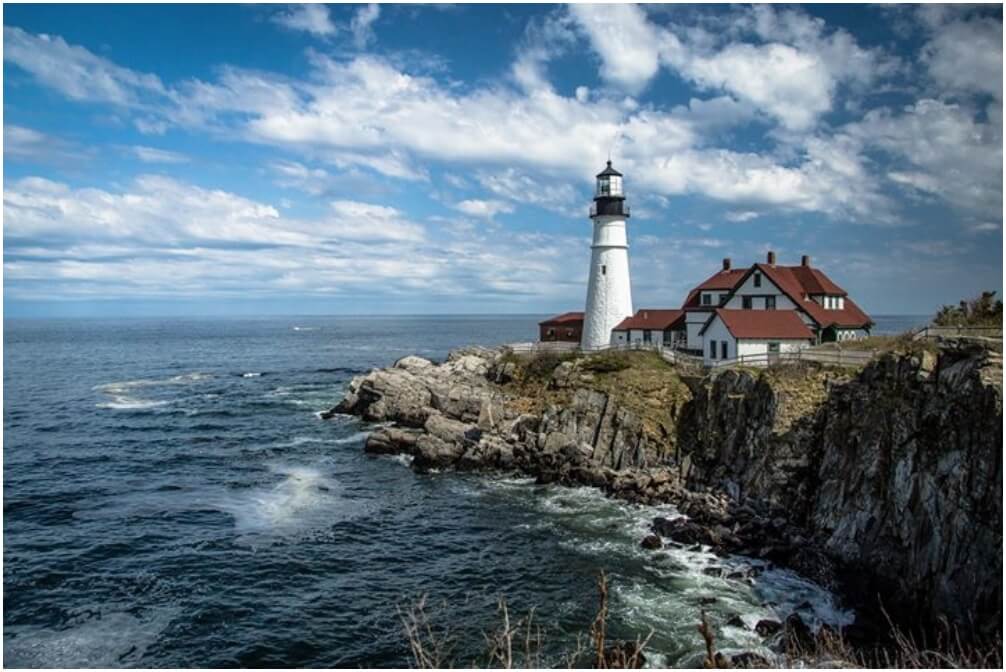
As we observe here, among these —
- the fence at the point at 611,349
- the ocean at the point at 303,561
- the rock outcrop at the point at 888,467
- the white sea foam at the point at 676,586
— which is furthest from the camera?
the fence at the point at 611,349

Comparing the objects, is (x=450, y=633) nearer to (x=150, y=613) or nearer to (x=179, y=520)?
(x=150, y=613)

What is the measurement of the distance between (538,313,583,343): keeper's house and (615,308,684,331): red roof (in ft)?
20.9

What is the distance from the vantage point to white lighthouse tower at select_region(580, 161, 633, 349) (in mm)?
53281

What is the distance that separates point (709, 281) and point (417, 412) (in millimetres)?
23024

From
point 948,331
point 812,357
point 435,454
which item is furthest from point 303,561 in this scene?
point 948,331

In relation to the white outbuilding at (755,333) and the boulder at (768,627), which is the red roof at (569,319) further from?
the boulder at (768,627)

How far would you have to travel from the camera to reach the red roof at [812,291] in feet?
151

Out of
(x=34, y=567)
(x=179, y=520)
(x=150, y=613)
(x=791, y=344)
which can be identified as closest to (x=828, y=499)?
(x=791, y=344)

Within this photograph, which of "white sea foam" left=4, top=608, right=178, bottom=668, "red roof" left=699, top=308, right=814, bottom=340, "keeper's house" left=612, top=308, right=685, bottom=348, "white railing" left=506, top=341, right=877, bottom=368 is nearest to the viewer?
"white sea foam" left=4, top=608, right=178, bottom=668

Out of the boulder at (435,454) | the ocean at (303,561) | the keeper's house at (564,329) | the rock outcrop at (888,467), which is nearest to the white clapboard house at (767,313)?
the rock outcrop at (888,467)

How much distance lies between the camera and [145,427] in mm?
50875

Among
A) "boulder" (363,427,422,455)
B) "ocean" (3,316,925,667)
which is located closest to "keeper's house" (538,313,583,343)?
"boulder" (363,427,422,455)

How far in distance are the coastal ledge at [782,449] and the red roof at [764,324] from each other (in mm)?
3665

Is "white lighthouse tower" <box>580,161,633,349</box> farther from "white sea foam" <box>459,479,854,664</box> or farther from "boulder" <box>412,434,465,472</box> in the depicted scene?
"white sea foam" <box>459,479,854,664</box>
